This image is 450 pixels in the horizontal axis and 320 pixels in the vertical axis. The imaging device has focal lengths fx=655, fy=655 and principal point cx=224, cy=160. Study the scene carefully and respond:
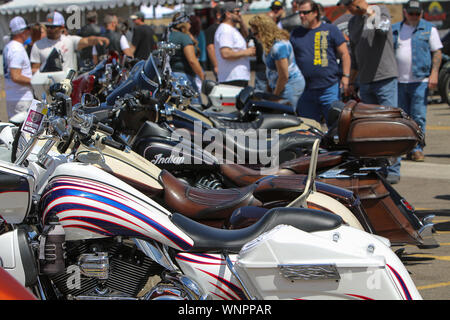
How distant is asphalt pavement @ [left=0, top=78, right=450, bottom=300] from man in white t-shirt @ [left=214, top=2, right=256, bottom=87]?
2.63 meters

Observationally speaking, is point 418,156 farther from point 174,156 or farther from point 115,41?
point 115,41

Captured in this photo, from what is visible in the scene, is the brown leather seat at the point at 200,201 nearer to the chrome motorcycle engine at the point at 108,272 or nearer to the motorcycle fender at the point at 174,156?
the chrome motorcycle engine at the point at 108,272

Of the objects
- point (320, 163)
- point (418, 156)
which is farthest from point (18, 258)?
point (418, 156)

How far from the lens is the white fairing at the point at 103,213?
3.23m

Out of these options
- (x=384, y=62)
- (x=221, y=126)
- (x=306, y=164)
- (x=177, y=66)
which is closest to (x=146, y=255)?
(x=306, y=164)

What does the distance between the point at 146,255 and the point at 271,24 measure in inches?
223

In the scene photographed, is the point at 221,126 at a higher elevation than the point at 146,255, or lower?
lower

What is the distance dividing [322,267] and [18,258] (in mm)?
1433

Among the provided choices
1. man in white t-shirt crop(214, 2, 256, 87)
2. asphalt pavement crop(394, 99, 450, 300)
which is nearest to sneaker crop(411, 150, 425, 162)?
asphalt pavement crop(394, 99, 450, 300)

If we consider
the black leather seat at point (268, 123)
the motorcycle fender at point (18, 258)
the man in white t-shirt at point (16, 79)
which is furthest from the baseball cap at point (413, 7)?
the motorcycle fender at point (18, 258)

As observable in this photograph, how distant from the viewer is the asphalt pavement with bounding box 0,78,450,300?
185 inches

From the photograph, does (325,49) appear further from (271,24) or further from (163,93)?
(163,93)

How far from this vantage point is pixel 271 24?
330 inches

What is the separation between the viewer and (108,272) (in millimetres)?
3277
